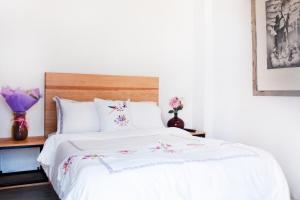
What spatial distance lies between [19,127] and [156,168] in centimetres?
179

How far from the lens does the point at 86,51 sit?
3.44m

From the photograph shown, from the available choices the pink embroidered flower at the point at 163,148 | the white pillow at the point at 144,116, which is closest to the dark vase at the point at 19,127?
the white pillow at the point at 144,116

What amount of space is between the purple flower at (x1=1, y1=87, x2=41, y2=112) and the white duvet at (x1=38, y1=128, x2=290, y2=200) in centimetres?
72

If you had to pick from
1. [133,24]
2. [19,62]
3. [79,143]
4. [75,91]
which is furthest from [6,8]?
[79,143]

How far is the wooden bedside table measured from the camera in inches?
107

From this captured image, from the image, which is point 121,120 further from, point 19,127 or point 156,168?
point 156,168

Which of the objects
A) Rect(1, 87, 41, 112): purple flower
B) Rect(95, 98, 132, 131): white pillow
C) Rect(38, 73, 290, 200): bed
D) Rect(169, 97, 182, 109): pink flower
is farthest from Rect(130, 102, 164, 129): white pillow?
Rect(1, 87, 41, 112): purple flower

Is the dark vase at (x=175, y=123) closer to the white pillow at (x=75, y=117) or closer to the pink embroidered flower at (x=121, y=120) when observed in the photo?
the pink embroidered flower at (x=121, y=120)

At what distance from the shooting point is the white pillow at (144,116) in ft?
10.5

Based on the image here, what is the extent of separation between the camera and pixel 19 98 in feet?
9.46

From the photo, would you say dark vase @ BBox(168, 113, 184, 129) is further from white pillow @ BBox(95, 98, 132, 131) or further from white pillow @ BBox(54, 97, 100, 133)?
white pillow @ BBox(54, 97, 100, 133)

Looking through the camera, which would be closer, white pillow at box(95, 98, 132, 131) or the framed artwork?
the framed artwork

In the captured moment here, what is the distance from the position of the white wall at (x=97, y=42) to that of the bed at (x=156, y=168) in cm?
93

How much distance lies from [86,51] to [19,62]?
0.74 meters
